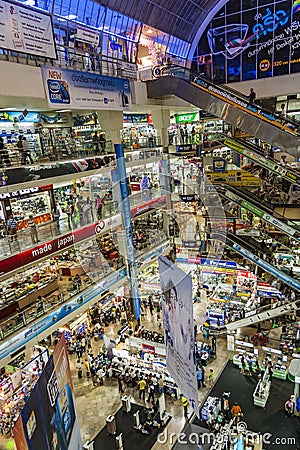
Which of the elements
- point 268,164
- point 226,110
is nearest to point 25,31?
point 226,110

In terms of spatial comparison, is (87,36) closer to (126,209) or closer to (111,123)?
(111,123)

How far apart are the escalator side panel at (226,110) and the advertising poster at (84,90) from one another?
146 cm

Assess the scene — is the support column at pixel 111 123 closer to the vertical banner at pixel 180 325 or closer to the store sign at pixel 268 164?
the store sign at pixel 268 164

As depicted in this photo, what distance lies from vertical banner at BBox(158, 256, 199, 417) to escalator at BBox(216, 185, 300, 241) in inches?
305

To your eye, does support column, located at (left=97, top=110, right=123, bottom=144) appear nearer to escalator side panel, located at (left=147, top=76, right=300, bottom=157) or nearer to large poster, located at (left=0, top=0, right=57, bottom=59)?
escalator side panel, located at (left=147, top=76, right=300, bottom=157)

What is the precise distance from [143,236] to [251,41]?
13.1 metres

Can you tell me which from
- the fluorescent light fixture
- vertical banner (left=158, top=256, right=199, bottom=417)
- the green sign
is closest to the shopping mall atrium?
vertical banner (left=158, top=256, right=199, bottom=417)

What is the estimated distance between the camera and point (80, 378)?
13117 mm

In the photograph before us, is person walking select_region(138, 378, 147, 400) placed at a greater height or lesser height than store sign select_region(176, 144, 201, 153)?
Result: lesser

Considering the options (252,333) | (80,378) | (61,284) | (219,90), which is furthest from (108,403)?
(219,90)

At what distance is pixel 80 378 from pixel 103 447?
3.78 meters

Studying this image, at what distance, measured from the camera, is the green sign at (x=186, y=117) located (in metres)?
21.7

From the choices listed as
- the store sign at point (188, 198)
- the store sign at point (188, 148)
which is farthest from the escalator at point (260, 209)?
the store sign at point (188, 148)

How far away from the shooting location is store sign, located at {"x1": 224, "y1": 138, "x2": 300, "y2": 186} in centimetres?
1136
